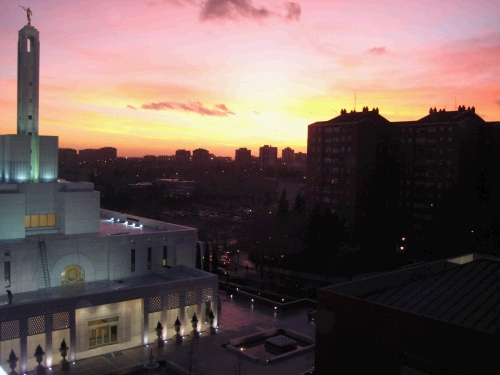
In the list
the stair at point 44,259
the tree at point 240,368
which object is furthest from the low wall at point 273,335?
the stair at point 44,259

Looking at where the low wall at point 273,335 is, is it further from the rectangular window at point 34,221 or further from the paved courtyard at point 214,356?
the rectangular window at point 34,221

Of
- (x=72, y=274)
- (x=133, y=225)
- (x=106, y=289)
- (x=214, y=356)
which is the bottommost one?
(x=214, y=356)

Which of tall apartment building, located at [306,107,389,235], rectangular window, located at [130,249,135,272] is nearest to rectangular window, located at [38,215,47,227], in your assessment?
rectangular window, located at [130,249,135,272]

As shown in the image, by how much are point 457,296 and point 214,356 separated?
1218 centimetres

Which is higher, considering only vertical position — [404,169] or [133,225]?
[404,169]

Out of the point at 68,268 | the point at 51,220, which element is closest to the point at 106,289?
the point at 68,268

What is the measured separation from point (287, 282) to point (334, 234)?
742 cm

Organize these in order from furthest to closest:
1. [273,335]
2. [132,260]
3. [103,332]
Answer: [132,260] < [273,335] < [103,332]

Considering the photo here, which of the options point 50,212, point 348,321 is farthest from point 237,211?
point 348,321

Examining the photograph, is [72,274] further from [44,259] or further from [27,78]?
[27,78]

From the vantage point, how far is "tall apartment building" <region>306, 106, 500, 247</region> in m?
56.4

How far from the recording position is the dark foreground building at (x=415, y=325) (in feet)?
43.6

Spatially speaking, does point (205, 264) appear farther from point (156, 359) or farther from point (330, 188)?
point (330, 188)

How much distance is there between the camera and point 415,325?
14258mm
